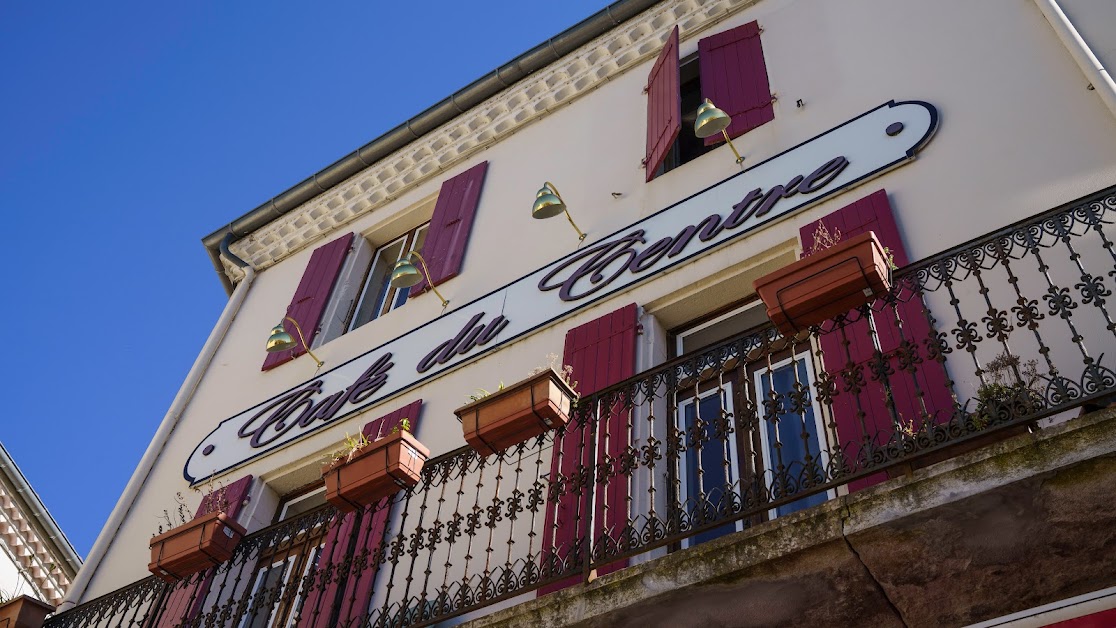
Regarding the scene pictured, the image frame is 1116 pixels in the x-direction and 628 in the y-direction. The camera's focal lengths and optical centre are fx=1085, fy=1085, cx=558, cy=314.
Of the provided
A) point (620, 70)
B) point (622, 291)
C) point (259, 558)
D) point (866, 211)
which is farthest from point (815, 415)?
point (620, 70)

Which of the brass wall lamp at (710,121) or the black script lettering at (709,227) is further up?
the brass wall lamp at (710,121)

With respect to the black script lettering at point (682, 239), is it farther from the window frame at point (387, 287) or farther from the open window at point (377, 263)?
the window frame at point (387, 287)

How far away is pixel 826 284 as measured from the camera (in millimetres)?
5445

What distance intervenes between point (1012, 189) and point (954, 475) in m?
2.94

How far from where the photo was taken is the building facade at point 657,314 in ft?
17.8

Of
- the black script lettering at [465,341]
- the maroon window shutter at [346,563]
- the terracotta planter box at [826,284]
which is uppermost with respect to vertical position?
the black script lettering at [465,341]

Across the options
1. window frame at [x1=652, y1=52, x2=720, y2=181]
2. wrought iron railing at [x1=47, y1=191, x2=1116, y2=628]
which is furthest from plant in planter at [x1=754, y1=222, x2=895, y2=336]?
window frame at [x1=652, y1=52, x2=720, y2=181]

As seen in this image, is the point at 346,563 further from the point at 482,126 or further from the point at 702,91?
the point at 482,126

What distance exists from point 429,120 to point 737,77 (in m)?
3.98

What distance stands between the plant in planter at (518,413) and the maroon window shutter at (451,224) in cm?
362

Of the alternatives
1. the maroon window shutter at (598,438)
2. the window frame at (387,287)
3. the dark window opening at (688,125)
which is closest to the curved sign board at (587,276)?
the maroon window shutter at (598,438)

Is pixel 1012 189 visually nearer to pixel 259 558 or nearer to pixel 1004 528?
pixel 1004 528

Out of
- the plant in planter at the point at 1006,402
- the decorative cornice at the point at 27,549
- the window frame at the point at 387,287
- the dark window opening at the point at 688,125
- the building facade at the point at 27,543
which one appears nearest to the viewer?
the plant in planter at the point at 1006,402

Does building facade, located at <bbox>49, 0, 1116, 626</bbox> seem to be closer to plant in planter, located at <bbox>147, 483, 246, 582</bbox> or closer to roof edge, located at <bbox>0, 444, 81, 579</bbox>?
plant in planter, located at <bbox>147, 483, 246, 582</bbox>
